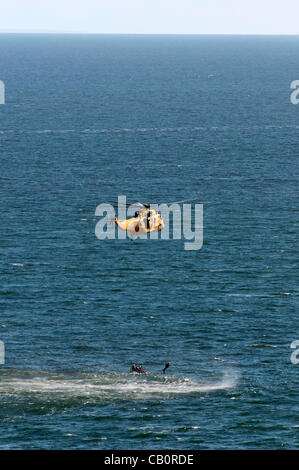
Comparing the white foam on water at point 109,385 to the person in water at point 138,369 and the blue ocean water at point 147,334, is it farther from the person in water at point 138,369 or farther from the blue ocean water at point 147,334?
the person in water at point 138,369

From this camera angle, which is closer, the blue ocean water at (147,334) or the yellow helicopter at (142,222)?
the blue ocean water at (147,334)

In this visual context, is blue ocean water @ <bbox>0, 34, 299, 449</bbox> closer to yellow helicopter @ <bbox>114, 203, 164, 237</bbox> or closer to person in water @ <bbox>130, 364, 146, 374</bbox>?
person in water @ <bbox>130, 364, 146, 374</bbox>

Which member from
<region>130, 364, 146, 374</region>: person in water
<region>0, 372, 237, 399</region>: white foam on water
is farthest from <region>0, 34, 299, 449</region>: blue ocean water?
<region>130, 364, 146, 374</region>: person in water

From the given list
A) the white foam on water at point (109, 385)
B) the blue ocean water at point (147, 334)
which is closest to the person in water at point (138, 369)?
the white foam on water at point (109, 385)

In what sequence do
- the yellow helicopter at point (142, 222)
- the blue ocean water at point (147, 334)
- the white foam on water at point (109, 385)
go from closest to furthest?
the blue ocean water at point (147, 334), the white foam on water at point (109, 385), the yellow helicopter at point (142, 222)

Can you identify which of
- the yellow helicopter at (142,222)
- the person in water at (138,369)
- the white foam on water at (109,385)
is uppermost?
the yellow helicopter at (142,222)

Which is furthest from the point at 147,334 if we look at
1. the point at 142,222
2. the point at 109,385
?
the point at 142,222

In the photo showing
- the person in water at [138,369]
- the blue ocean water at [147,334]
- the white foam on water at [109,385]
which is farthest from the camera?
the person in water at [138,369]

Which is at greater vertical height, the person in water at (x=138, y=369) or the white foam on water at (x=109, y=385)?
the person in water at (x=138, y=369)

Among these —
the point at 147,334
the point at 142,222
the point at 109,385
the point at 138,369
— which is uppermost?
the point at 142,222

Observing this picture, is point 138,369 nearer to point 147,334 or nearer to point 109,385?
point 109,385
